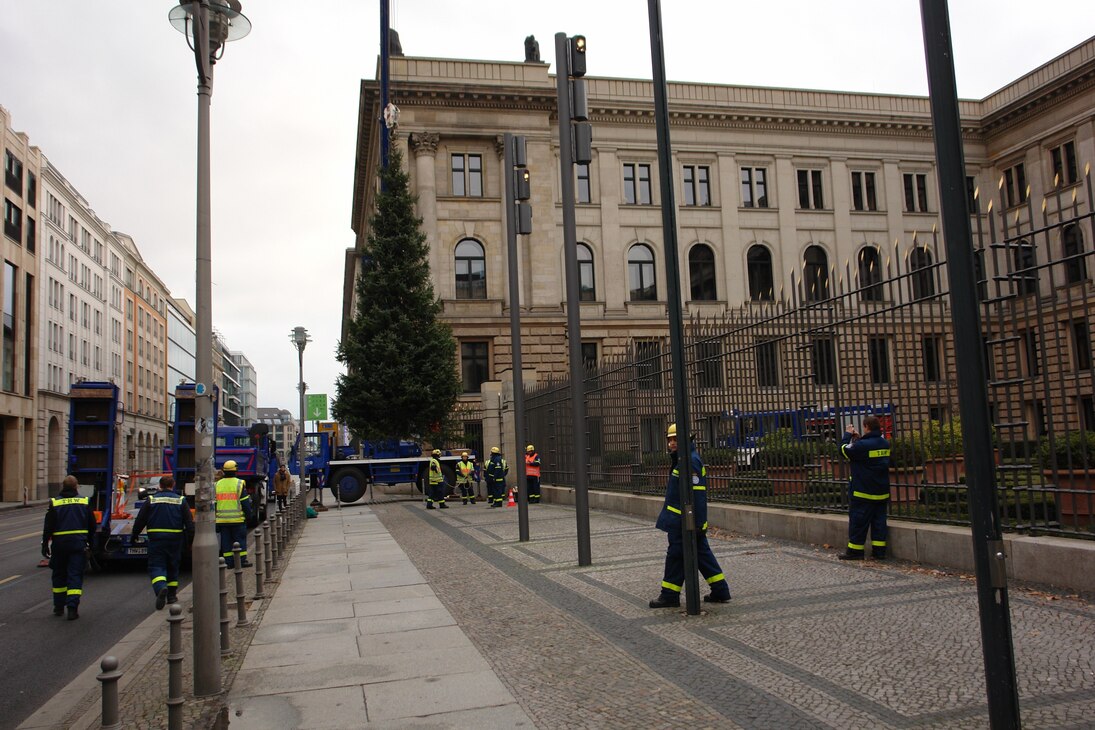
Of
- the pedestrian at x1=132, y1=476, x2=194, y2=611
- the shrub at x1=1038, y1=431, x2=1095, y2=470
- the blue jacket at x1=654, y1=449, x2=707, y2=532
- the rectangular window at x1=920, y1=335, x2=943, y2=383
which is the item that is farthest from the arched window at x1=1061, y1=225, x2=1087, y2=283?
the pedestrian at x1=132, y1=476, x2=194, y2=611

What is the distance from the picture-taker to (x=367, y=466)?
30.8 metres

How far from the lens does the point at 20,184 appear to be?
55500 millimetres

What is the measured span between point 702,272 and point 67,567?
40.6 m

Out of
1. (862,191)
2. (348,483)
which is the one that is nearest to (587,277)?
(862,191)

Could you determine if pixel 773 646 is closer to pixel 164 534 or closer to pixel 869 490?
pixel 869 490

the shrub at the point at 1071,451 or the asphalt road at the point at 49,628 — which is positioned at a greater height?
the shrub at the point at 1071,451

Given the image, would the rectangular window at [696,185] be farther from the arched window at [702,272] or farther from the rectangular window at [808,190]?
the rectangular window at [808,190]

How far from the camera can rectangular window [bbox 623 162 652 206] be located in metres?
47.5

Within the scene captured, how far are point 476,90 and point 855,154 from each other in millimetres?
21987

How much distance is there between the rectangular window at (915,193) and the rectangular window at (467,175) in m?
24.8

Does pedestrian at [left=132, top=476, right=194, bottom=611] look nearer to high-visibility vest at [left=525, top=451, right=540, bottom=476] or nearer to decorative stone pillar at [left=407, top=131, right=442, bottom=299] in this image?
high-visibility vest at [left=525, top=451, right=540, bottom=476]

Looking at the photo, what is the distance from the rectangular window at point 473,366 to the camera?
4331cm

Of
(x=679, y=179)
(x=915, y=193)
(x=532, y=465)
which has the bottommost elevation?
(x=532, y=465)

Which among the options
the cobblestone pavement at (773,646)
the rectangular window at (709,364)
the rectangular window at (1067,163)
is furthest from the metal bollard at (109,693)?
the rectangular window at (1067,163)
